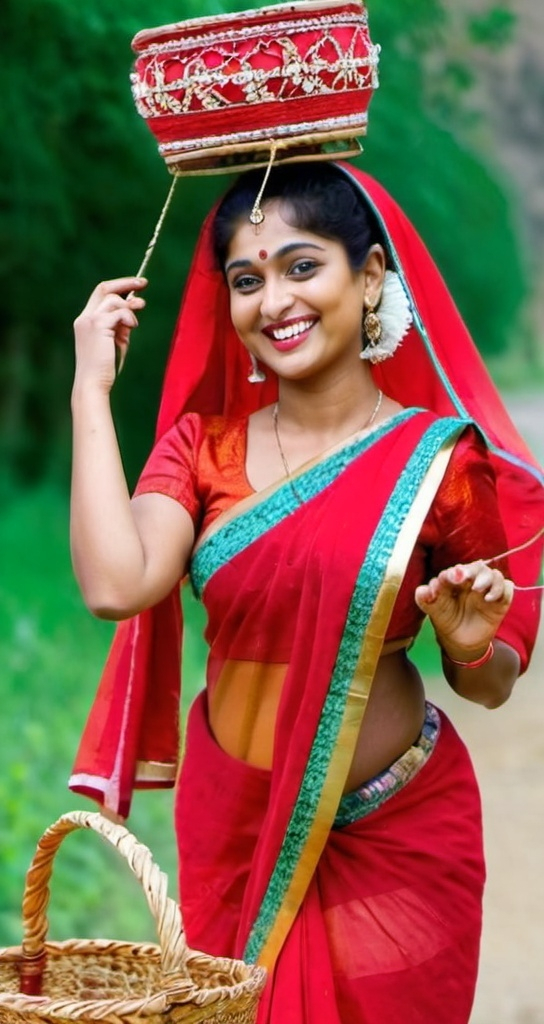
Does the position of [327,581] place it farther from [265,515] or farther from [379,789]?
[379,789]

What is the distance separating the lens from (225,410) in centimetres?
351

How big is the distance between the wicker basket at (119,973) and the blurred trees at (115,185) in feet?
→ 10.5

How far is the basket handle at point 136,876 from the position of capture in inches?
105

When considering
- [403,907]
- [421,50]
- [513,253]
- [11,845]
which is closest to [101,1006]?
[403,907]

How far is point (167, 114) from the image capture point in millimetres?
3131

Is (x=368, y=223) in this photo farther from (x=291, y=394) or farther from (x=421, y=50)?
(x=421, y=50)

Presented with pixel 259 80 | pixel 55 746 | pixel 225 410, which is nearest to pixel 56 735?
pixel 55 746

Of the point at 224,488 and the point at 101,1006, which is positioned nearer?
the point at 101,1006

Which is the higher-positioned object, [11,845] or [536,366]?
[536,366]

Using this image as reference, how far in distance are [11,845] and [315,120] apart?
2803mm

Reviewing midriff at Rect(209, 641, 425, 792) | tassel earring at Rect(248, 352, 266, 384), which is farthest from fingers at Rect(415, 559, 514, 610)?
tassel earring at Rect(248, 352, 266, 384)

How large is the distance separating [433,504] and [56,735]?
3.35m

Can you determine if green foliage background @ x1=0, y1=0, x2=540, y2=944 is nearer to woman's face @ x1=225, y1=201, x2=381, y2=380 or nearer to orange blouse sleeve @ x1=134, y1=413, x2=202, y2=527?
orange blouse sleeve @ x1=134, y1=413, x2=202, y2=527

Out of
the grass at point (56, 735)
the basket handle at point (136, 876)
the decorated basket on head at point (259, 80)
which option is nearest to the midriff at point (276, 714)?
the basket handle at point (136, 876)
